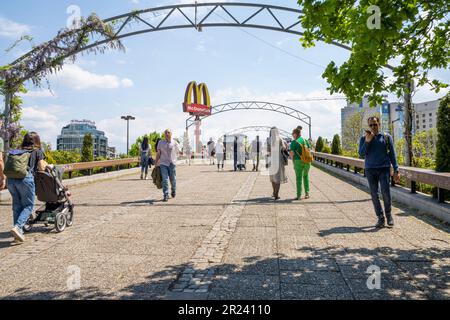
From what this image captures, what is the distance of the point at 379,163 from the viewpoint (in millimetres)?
6176

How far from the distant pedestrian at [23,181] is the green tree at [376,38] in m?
4.52

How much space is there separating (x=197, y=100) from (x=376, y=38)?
194 feet

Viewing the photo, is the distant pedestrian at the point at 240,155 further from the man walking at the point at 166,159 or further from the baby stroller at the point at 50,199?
the baby stroller at the point at 50,199

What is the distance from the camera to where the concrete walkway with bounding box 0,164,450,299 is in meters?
3.46

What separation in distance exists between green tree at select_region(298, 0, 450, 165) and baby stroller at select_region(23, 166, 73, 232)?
452cm

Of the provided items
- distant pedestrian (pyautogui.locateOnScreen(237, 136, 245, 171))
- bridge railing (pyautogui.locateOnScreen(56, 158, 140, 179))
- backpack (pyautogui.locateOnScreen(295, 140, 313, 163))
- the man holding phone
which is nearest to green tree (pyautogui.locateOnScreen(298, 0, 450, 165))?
the man holding phone

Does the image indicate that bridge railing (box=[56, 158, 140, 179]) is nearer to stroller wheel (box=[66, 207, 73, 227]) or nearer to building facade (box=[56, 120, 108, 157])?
stroller wheel (box=[66, 207, 73, 227])

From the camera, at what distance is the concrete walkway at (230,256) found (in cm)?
346

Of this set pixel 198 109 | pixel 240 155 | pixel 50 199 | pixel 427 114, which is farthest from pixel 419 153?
pixel 427 114

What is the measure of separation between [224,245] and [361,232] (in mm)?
2326
